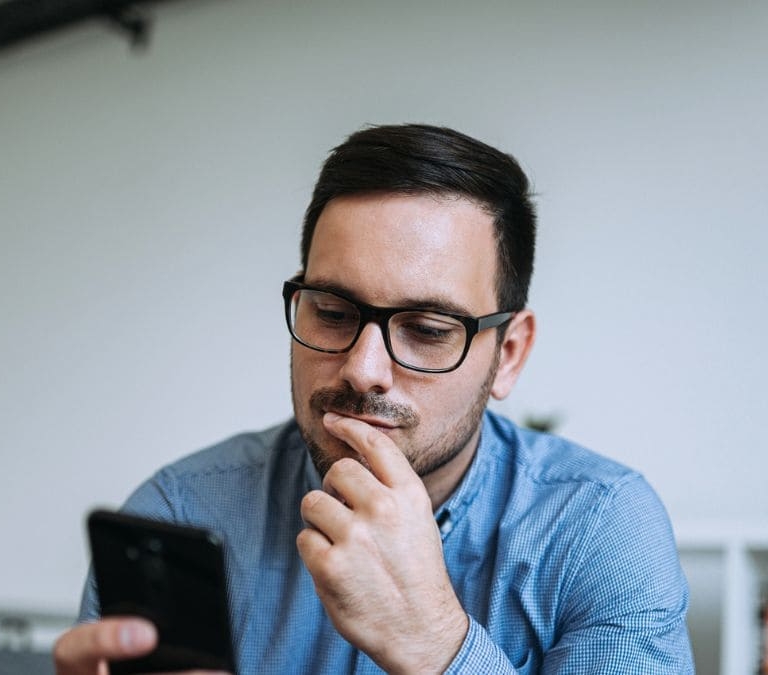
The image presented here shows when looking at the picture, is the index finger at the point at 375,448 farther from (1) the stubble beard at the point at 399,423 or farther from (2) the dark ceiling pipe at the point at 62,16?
(2) the dark ceiling pipe at the point at 62,16

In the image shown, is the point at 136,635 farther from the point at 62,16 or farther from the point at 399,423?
the point at 62,16

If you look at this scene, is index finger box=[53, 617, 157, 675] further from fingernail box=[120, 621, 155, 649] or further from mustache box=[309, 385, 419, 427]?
mustache box=[309, 385, 419, 427]

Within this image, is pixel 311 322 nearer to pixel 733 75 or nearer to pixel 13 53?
pixel 733 75

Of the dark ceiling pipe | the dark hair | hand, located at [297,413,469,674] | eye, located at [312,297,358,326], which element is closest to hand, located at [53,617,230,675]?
hand, located at [297,413,469,674]

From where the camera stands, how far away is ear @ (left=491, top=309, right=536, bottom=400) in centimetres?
158

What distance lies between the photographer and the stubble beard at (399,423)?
1.32 m

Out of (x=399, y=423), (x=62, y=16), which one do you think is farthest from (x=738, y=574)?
(x=62, y=16)

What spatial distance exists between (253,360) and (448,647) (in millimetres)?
2115

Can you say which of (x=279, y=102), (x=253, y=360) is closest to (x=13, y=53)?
(x=279, y=102)

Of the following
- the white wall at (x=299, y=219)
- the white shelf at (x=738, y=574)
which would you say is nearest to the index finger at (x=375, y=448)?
the white shelf at (x=738, y=574)

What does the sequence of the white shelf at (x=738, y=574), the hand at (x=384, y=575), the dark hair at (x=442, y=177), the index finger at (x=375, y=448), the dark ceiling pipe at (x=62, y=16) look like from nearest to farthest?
the hand at (x=384, y=575) → the index finger at (x=375, y=448) → the dark hair at (x=442, y=177) → the white shelf at (x=738, y=574) → the dark ceiling pipe at (x=62, y=16)

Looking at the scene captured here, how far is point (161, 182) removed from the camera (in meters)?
3.36

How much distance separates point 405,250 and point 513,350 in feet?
1.20

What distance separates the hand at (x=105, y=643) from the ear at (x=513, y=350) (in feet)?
2.61
